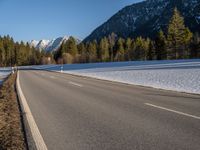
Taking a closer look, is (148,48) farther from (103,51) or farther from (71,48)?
(71,48)

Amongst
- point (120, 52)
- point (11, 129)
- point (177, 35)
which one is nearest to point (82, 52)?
point (120, 52)

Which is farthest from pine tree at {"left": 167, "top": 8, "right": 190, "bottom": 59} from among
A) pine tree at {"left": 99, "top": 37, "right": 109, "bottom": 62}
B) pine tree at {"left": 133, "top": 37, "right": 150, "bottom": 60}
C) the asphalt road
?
the asphalt road

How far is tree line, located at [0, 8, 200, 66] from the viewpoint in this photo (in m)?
65.8

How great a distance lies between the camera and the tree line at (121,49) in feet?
216

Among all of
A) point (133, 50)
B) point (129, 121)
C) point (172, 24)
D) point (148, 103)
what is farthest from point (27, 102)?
point (133, 50)

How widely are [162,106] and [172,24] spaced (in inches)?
2258

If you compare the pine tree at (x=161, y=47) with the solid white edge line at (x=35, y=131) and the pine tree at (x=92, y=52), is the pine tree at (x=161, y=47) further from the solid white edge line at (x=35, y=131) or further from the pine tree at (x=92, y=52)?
the solid white edge line at (x=35, y=131)

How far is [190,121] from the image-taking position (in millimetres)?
7172

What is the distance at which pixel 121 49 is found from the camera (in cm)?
10531

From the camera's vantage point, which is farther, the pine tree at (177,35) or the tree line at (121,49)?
the tree line at (121,49)

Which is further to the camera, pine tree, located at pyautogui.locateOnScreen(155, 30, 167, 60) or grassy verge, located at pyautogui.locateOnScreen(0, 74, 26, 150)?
pine tree, located at pyautogui.locateOnScreen(155, 30, 167, 60)

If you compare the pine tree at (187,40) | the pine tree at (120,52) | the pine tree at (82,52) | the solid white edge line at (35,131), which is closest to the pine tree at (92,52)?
the pine tree at (82,52)

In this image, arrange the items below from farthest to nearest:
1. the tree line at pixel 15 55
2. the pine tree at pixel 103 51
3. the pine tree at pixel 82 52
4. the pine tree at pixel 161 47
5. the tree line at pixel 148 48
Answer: the tree line at pixel 15 55
the pine tree at pixel 103 51
the pine tree at pixel 82 52
the pine tree at pixel 161 47
the tree line at pixel 148 48

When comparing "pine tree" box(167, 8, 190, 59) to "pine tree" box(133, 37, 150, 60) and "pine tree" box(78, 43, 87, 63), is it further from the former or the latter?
"pine tree" box(78, 43, 87, 63)
